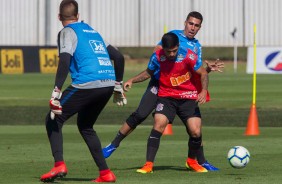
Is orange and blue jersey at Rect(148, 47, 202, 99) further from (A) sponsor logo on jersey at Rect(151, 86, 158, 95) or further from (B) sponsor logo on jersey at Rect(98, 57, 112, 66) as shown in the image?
(B) sponsor logo on jersey at Rect(98, 57, 112, 66)

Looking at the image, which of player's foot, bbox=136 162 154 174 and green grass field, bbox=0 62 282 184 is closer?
green grass field, bbox=0 62 282 184

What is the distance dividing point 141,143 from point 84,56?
5.63m

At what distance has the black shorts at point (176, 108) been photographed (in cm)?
1144

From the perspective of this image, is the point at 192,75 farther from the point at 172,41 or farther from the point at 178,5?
the point at 178,5

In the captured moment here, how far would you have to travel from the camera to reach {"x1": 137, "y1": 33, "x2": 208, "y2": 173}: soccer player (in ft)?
37.0

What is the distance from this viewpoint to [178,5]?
54312 millimetres

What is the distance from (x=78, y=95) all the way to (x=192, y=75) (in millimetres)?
2019

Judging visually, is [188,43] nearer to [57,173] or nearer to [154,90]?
[154,90]

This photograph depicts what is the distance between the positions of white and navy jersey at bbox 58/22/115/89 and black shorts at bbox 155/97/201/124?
4.93ft

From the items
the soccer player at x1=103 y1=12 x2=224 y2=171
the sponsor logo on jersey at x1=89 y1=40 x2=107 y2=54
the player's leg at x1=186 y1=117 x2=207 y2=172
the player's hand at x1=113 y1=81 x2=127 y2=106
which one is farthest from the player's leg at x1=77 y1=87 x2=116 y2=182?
the player's leg at x1=186 y1=117 x2=207 y2=172

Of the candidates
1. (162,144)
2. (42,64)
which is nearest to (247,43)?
(42,64)

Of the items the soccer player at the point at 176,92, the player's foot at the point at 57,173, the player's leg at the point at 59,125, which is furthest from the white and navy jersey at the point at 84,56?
the soccer player at the point at 176,92

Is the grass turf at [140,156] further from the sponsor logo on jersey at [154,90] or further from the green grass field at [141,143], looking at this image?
the sponsor logo on jersey at [154,90]

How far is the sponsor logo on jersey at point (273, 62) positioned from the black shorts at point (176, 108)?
29.4 meters
